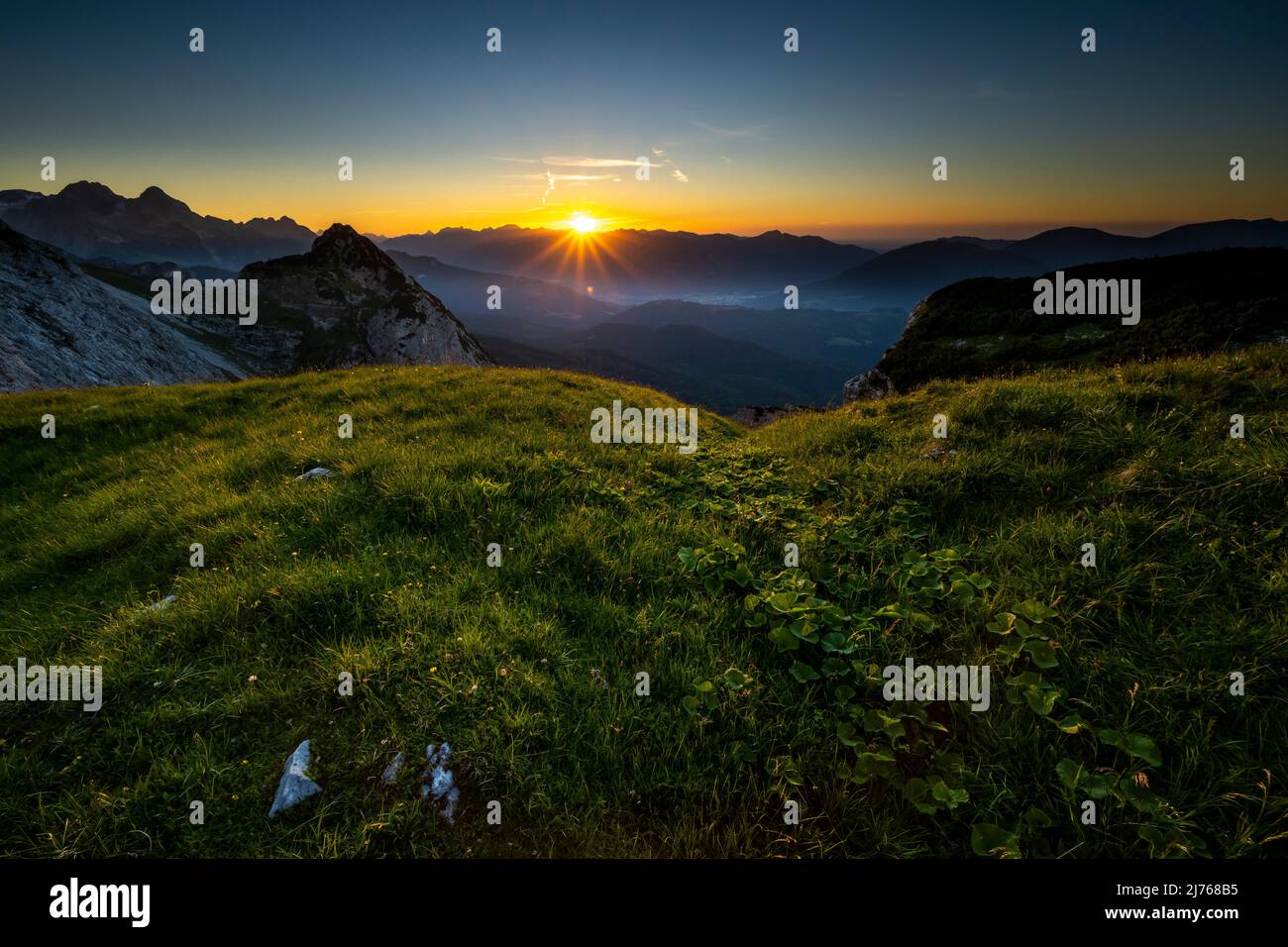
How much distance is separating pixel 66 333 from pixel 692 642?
8795cm

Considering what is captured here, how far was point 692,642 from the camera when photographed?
13.5ft

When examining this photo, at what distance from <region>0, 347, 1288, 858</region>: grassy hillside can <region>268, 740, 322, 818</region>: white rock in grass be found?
6cm

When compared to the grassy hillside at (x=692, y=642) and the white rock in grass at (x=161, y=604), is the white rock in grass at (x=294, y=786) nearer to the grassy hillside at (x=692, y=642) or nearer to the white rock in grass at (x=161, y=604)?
the grassy hillside at (x=692, y=642)

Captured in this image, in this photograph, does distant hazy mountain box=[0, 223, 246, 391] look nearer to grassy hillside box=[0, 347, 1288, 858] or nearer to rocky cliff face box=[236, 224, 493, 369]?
rocky cliff face box=[236, 224, 493, 369]

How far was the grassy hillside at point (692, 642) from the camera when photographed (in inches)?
109

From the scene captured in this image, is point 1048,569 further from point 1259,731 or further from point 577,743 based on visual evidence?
point 577,743

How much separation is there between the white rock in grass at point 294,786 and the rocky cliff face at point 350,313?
12914 cm

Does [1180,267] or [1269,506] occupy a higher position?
[1180,267]

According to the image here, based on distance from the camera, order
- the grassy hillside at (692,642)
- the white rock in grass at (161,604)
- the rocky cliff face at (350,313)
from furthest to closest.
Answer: the rocky cliff face at (350,313)
the white rock in grass at (161,604)
the grassy hillside at (692,642)

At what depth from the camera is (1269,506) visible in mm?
4523

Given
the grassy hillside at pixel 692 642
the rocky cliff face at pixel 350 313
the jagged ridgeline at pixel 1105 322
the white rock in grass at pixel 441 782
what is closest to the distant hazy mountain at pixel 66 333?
the rocky cliff face at pixel 350 313

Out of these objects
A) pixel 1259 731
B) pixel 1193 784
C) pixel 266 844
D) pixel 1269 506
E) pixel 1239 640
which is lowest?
pixel 266 844

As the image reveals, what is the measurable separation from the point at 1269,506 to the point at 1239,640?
2.13m
